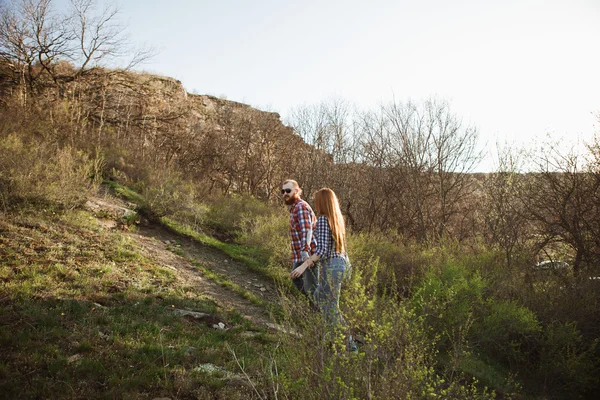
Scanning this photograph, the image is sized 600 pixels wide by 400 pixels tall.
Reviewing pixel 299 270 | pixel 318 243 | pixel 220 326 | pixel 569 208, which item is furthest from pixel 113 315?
pixel 569 208

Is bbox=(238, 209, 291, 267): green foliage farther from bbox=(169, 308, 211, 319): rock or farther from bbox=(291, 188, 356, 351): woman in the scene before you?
bbox=(291, 188, 356, 351): woman

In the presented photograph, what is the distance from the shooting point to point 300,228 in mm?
4469

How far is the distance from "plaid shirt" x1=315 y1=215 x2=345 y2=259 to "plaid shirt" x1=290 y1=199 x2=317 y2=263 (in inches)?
5.0

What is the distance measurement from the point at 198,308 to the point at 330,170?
40.6ft

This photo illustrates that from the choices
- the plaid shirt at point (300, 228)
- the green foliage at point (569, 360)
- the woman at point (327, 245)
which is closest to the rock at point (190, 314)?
the plaid shirt at point (300, 228)

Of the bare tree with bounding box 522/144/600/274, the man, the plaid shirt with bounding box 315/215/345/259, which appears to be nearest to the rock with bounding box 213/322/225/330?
the man

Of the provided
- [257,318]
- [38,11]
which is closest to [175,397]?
[257,318]

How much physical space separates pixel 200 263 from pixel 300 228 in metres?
5.12

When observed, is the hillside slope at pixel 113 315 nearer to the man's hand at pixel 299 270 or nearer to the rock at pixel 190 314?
the rock at pixel 190 314

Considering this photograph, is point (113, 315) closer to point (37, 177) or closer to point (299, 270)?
point (299, 270)

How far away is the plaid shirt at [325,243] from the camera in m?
4.27

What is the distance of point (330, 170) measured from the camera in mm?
17328

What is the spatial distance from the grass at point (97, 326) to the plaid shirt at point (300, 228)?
1.29 m

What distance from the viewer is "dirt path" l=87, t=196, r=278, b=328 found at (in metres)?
6.89
